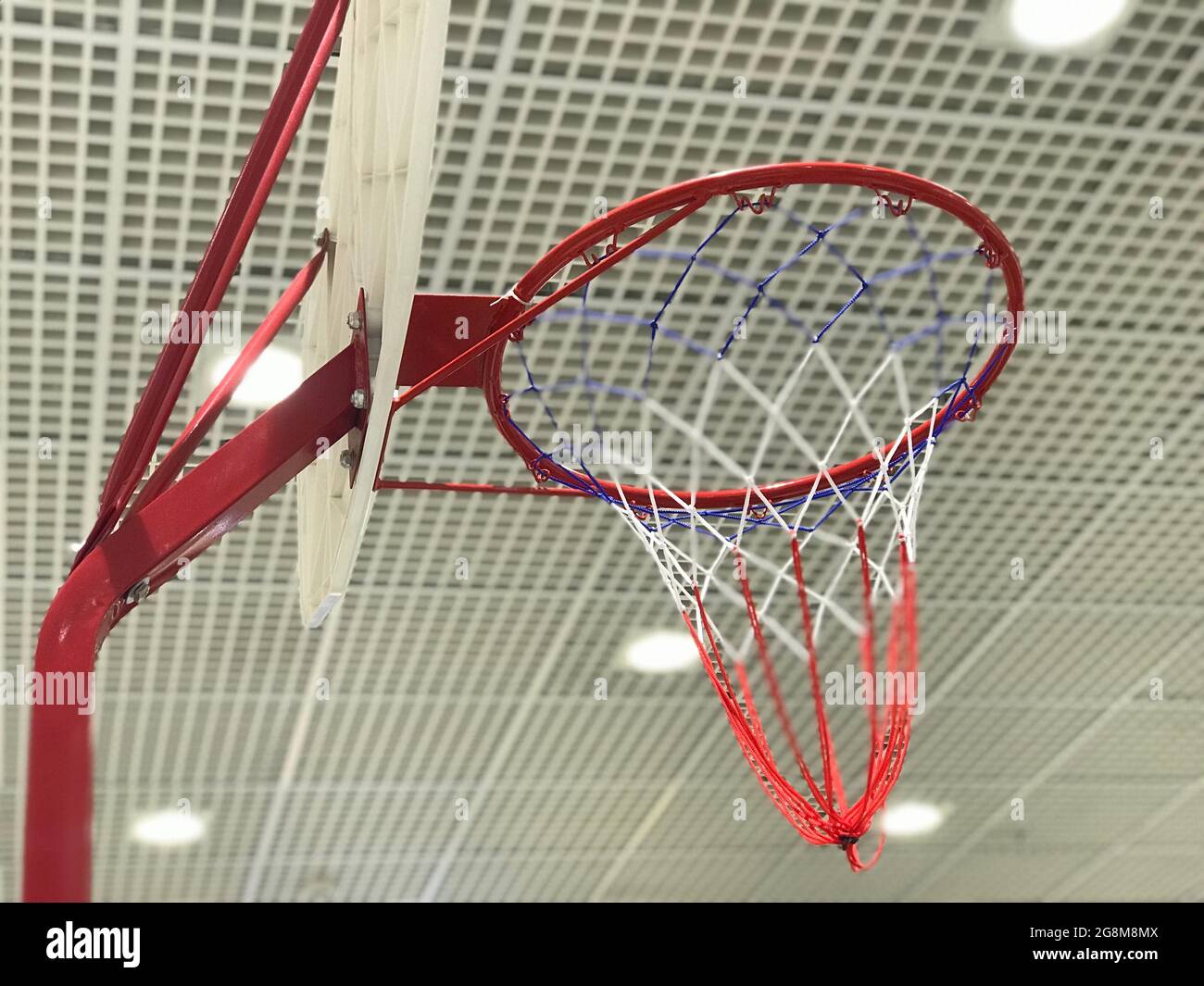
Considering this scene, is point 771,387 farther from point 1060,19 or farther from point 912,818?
point 912,818

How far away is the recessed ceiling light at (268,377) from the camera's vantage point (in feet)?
13.8

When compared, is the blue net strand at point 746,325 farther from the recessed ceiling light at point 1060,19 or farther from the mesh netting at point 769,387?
the recessed ceiling light at point 1060,19

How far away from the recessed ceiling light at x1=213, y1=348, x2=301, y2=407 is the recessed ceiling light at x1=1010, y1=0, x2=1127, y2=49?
2.08 meters

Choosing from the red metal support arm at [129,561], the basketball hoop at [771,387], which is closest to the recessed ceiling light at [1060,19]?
the basketball hoop at [771,387]

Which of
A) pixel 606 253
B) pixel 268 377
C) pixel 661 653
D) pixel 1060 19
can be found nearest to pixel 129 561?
pixel 606 253

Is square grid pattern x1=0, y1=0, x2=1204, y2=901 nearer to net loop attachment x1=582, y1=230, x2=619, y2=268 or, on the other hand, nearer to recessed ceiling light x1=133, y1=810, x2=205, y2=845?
recessed ceiling light x1=133, y1=810, x2=205, y2=845

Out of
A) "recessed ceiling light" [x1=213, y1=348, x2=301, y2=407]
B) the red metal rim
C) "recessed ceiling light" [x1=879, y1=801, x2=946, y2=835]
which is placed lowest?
the red metal rim

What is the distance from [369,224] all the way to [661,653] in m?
3.62

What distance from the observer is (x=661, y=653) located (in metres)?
6.07

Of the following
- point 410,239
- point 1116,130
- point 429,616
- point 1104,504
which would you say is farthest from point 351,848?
point 410,239

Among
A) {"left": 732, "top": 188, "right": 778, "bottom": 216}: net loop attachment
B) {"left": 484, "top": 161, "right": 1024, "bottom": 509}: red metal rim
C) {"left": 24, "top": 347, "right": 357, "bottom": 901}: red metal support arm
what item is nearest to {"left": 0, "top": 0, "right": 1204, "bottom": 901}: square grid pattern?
{"left": 484, "top": 161, "right": 1024, "bottom": 509}: red metal rim

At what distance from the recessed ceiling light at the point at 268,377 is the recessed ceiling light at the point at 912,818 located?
4375 mm

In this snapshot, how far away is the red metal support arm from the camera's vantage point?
2.38 meters
